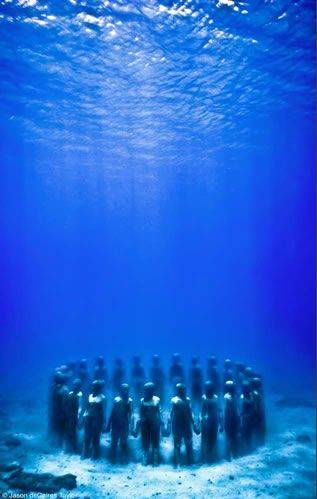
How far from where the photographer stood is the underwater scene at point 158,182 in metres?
8.22

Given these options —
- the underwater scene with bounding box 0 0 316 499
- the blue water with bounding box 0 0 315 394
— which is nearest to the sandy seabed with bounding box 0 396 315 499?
the underwater scene with bounding box 0 0 316 499

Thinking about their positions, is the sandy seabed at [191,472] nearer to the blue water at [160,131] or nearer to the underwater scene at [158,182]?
the underwater scene at [158,182]

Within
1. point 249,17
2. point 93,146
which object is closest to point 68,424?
point 249,17

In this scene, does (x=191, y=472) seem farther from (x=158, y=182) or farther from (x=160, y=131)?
(x=158, y=182)

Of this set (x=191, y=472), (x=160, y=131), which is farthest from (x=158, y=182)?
(x=191, y=472)

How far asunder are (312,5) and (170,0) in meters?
5.38

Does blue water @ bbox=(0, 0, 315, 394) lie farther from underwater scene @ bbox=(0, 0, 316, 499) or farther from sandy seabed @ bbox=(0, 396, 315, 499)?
sandy seabed @ bbox=(0, 396, 315, 499)

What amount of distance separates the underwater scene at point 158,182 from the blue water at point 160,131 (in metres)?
0.12

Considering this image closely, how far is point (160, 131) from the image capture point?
24906 mm

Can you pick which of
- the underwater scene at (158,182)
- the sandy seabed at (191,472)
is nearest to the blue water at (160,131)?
the underwater scene at (158,182)

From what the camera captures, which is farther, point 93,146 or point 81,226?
point 81,226

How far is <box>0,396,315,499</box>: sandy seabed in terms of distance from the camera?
23.2ft

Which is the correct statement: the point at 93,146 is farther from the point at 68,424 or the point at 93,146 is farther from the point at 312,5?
the point at 68,424

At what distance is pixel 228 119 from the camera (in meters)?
22.8
